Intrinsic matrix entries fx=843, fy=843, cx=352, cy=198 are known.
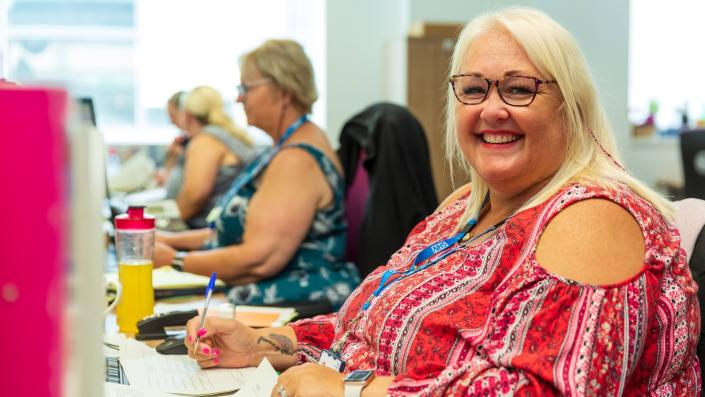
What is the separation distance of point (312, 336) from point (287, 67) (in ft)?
3.72

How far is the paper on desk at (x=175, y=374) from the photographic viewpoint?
1320 mm

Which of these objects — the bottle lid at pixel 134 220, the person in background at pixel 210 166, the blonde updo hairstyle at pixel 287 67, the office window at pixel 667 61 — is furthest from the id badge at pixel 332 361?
the office window at pixel 667 61

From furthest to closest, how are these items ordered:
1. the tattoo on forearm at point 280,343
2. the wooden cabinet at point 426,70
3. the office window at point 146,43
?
the office window at point 146,43, the wooden cabinet at point 426,70, the tattoo on forearm at point 280,343

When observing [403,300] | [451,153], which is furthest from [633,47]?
[403,300]

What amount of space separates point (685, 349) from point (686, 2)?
584cm

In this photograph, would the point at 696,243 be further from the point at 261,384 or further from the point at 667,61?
the point at 667,61

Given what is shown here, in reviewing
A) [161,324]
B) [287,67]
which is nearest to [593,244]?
[161,324]

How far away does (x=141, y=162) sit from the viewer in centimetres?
457

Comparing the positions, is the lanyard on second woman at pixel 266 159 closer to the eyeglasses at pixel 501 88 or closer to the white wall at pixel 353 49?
the eyeglasses at pixel 501 88

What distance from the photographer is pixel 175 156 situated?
5.13m

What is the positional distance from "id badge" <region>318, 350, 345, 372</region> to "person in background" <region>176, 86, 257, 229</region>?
7.90ft

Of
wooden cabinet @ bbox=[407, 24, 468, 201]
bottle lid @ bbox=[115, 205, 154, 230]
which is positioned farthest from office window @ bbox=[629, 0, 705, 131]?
bottle lid @ bbox=[115, 205, 154, 230]

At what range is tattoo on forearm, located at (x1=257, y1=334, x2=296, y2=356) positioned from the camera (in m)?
1.54

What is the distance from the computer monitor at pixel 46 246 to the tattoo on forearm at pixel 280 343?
42.8 inches
